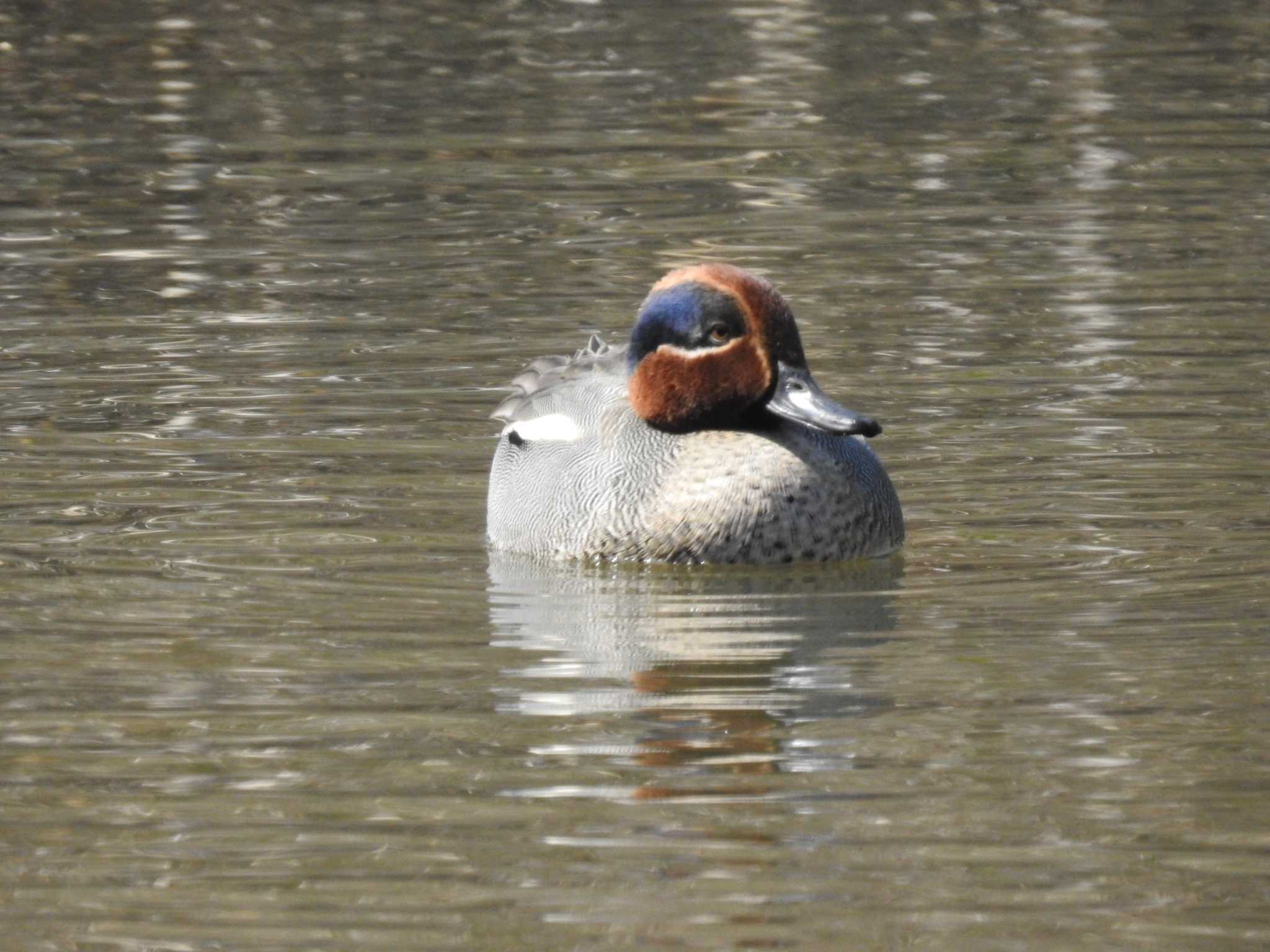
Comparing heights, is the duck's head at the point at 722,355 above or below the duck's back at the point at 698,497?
above

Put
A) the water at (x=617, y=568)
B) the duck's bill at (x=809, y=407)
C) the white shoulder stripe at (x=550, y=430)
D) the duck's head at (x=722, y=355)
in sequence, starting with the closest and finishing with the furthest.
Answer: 1. the water at (x=617, y=568)
2. the duck's bill at (x=809, y=407)
3. the duck's head at (x=722, y=355)
4. the white shoulder stripe at (x=550, y=430)

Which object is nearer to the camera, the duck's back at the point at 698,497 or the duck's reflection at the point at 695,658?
the duck's reflection at the point at 695,658

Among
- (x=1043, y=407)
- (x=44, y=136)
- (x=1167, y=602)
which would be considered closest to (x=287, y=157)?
(x=44, y=136)

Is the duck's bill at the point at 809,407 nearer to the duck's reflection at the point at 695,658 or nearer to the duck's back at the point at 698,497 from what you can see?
the duck's back at the point at 698,497

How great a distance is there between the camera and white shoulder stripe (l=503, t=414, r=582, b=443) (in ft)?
31.6

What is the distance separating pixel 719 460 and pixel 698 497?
Result: 0.46ft

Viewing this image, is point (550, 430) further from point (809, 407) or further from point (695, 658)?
point (695, 658)

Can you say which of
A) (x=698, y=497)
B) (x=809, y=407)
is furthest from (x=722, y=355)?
(x=698, y=497)

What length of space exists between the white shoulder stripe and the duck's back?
0.03 m

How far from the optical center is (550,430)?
9.72m

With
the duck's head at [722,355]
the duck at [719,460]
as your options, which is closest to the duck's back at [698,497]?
the duck at [719,460]

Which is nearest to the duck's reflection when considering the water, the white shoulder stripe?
the water

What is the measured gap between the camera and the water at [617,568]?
6.04 metres

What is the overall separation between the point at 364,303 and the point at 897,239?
311 cm
